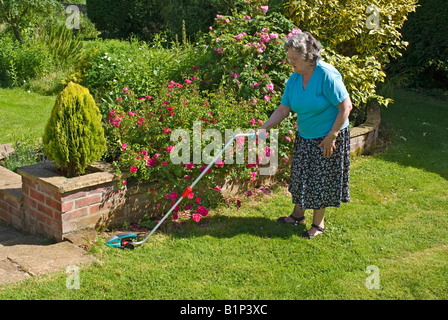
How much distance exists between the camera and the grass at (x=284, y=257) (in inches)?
133

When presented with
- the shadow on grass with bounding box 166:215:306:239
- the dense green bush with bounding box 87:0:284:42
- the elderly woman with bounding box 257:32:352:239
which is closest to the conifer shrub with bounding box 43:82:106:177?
the shadow on grass with bounding box 166:215:306:239

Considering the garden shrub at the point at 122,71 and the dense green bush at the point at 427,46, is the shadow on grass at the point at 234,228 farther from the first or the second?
the dense green bush at the point at 427,46

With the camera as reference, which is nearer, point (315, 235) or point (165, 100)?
point (315, 235)

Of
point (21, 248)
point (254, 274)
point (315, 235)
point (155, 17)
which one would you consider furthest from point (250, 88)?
point (155, 17)

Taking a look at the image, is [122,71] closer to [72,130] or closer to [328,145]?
[72,130]

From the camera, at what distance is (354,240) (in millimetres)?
4160

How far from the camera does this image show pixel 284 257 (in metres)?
3.87

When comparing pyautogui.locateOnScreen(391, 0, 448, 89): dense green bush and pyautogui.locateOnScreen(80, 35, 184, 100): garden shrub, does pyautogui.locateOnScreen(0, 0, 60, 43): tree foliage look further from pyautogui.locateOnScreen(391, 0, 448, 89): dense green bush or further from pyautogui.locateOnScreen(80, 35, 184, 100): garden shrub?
pyautogui.locateOnScreen(391, 0, 448, 89): dense green bush

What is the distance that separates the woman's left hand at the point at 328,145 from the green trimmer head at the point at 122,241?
5.47 ft

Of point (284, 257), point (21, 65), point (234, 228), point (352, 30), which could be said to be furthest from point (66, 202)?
point (21, 65)
